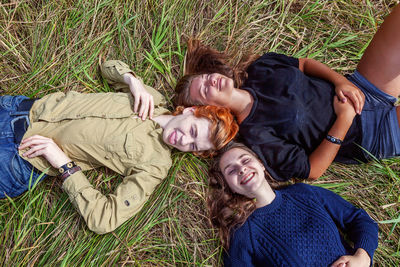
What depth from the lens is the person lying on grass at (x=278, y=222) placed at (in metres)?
2.37

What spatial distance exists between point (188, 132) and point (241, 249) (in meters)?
1.09

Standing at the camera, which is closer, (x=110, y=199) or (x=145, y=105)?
(x=110, y=199)

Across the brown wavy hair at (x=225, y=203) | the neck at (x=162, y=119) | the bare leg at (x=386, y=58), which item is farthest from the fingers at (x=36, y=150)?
the bare leg at (x=386, y=58)

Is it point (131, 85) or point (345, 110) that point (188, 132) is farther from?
point (345, 110)

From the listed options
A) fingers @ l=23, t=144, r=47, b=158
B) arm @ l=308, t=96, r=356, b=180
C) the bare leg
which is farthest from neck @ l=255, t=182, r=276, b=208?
fingers @ l=23, t=144, r=47, b=158

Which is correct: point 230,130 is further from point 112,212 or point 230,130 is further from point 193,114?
point 112,212

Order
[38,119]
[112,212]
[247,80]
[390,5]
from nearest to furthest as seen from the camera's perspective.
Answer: [112,212] → [38,119] → [247,80] → [390,5]

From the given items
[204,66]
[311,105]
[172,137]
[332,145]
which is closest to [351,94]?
[311,105]

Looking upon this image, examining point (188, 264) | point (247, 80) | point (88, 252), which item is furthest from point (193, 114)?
point (88, 252)

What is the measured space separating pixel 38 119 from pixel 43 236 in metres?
1.07

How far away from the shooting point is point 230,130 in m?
2.63

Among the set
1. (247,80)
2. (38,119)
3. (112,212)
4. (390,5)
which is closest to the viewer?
(112,212)

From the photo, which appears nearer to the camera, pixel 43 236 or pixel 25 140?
pixel 25 140

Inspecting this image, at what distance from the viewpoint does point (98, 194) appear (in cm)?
252
